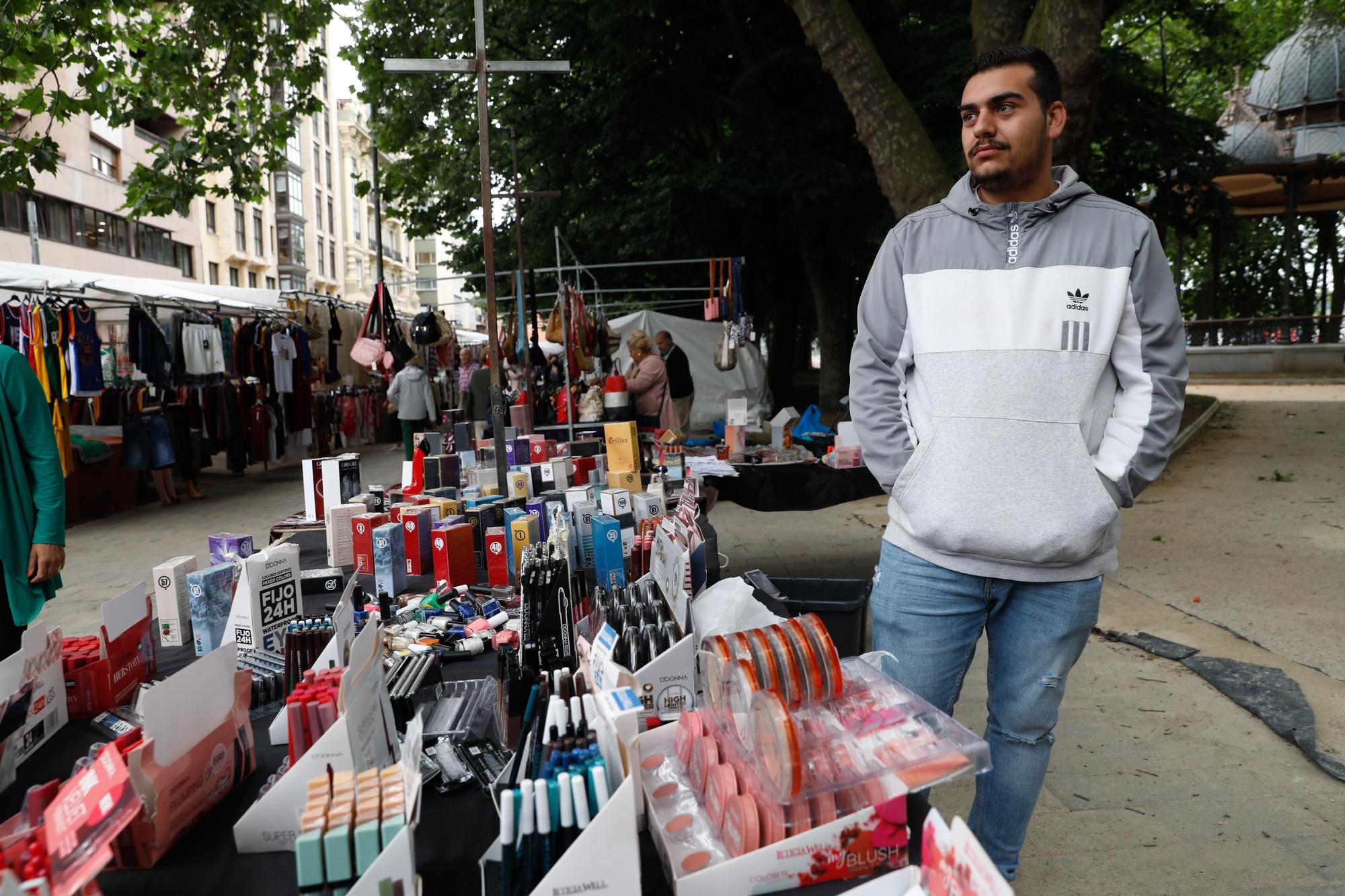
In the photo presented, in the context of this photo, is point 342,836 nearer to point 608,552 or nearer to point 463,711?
point 463,711

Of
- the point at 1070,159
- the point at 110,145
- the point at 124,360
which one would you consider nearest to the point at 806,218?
the point at 1070,159

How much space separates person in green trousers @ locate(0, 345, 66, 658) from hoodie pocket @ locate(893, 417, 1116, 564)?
2751 mm

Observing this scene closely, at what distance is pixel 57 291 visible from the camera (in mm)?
8297

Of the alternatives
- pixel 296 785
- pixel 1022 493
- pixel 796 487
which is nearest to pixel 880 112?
pixel 796 487

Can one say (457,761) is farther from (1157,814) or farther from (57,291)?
(57,291)

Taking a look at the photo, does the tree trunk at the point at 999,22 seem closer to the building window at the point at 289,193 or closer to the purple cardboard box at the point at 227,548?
the purple cardboard box at the point at 227,548

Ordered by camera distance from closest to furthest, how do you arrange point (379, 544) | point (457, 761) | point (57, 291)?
point (457, 761)
point (379, 544)
point (57, 291)

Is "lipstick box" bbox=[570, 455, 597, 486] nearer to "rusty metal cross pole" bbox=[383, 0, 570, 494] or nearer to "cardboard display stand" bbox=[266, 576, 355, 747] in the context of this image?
"rusty metal cross pole" bbox=[383, 0, 570, 494]

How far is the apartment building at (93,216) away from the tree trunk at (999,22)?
1987cm

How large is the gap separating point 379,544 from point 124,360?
10172 mm

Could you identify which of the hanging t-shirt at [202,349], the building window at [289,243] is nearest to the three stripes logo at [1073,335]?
the hanging t-shirt at [202,349]

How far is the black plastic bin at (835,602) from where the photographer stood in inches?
138

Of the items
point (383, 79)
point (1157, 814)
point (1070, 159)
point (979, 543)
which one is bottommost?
point (1157, 814)

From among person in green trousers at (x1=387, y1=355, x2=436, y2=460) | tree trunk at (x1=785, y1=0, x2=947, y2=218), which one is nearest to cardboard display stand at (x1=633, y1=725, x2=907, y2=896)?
tree trunk at (x1=785, y1=0, x2=947, y2=218)
